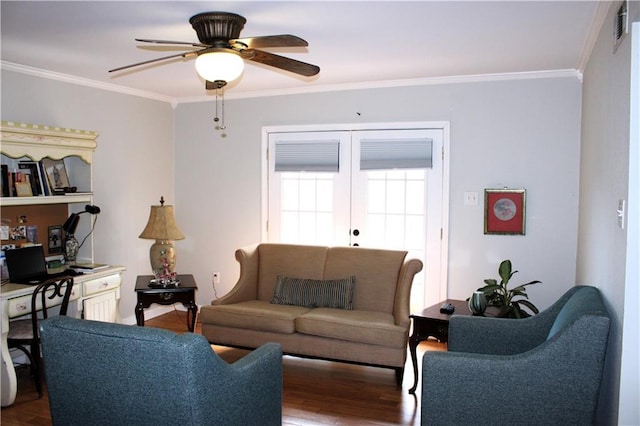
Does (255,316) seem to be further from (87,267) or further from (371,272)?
(87,267)

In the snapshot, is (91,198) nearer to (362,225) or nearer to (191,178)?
(191,178)

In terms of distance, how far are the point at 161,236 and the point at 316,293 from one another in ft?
5.11

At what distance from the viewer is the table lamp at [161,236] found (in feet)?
16.0

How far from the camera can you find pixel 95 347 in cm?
230

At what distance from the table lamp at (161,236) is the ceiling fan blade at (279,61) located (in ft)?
7.56

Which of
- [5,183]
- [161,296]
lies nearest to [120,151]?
[5,183]

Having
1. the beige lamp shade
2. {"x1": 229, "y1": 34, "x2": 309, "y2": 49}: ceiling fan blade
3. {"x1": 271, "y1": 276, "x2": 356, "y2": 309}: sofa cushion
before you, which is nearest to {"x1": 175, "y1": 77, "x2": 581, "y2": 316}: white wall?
the beige lamp shade

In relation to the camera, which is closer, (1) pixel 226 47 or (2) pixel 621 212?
(2) pixel 621 212

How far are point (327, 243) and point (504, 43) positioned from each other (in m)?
2.64

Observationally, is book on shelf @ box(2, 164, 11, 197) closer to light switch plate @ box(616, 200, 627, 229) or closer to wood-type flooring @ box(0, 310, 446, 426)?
wood-type flooring @ box(0, 310, 446, 426)

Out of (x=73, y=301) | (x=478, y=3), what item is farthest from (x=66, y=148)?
(x=478, y=3)

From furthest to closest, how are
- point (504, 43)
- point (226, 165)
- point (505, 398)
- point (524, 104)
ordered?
1. point (226, 165)
2. point (524, 104)
3. point (504, 43)
4. point (505, 398)

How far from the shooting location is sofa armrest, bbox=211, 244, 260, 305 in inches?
187

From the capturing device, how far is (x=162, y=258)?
4.88 meters
